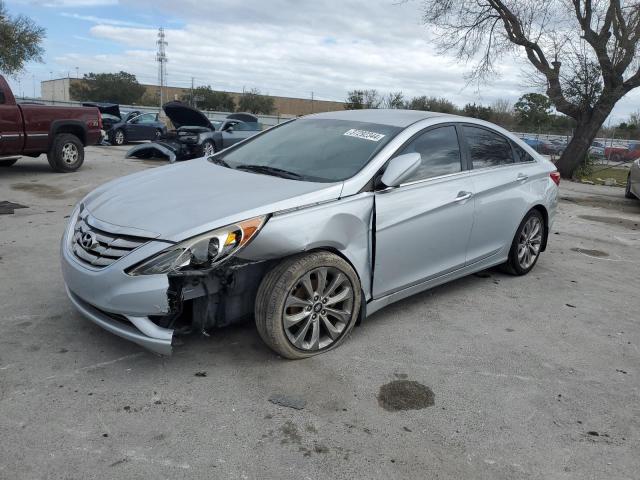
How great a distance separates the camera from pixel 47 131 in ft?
34.3

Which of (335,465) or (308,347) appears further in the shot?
(308,347)

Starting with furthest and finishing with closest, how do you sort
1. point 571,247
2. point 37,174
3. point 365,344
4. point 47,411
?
1. point 37,174
2. point 571,247
3. point 365,344
4. point 47,411

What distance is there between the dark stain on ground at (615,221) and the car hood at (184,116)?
30.7 ft

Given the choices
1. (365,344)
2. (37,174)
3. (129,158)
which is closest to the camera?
(365,344)

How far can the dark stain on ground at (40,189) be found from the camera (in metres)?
8.91

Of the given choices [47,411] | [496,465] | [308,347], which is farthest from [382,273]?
[47,411]

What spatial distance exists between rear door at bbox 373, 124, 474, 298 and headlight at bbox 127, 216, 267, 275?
3.34 feet

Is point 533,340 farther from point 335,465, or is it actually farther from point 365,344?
point 335,465

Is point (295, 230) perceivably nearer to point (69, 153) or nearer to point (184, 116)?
point (69, 153)

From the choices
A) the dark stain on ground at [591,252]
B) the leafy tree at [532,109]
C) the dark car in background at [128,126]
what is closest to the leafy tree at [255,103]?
the leafy tree at [532,109]

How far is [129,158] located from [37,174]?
4.02 m

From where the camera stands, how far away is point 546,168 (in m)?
A: 5.73

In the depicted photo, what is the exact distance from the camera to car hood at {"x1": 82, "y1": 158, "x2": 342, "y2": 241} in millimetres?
3223

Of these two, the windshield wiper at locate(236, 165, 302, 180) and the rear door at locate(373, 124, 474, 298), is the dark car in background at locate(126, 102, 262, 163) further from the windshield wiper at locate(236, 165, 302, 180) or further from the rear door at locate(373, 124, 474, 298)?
the rear door at locate(373, 124, 474, 298)
